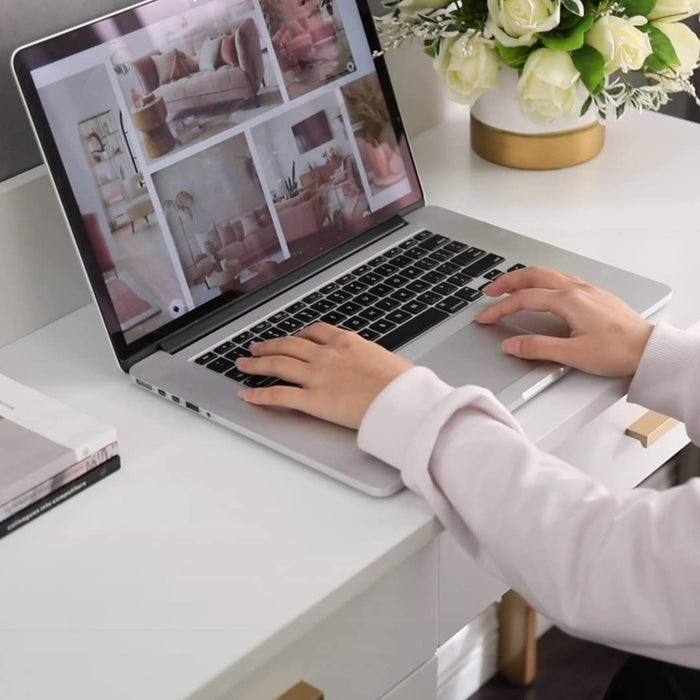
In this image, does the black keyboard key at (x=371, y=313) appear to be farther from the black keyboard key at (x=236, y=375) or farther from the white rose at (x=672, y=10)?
the white rose at (x=672, y=10)

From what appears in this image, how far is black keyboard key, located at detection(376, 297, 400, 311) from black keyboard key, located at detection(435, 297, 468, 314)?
0.12ft

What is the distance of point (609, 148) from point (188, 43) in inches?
22.5

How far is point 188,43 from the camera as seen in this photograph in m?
1.07

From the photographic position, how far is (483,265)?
1.15 m

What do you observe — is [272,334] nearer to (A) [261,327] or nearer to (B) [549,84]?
(A) [261,327]

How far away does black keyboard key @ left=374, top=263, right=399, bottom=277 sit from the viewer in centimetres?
115

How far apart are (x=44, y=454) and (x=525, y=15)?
64cm

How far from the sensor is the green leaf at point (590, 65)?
1.23 m

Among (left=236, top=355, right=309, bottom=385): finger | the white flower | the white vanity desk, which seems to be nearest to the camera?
the white vanity desk

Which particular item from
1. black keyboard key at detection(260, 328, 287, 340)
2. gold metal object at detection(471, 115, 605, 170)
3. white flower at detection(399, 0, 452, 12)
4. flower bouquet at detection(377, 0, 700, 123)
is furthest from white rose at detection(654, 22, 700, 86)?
black keyboard key at detection(260, 328, 287, 340)

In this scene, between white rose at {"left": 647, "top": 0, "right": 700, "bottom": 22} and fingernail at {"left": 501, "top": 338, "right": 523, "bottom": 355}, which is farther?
white rose at {"left": 647, "top": 0, "right": 700, "bottom": 22}

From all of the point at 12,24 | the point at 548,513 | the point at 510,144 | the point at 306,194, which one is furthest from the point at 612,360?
the point at 12,24

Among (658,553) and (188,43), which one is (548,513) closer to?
(658,553)

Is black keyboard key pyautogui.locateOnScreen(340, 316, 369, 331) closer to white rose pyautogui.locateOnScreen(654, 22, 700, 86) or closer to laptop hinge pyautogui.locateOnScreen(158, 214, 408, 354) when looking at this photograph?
laptop hinge pyautogui.locateOnScreen(158, 214, 408, 354)
